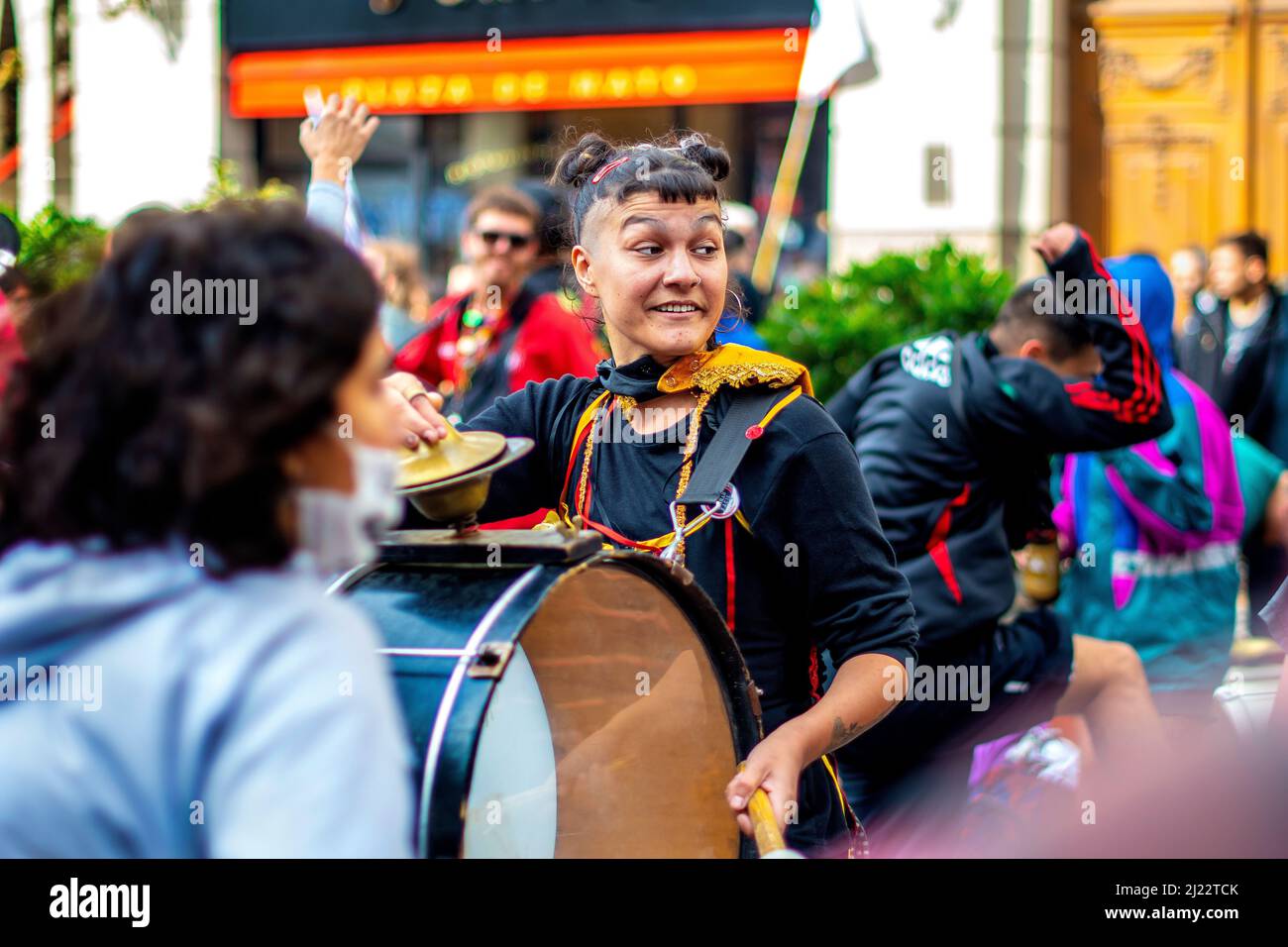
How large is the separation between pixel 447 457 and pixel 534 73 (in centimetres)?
912

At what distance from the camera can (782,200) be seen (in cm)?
934

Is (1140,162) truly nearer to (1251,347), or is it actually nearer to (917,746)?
(1251,347)

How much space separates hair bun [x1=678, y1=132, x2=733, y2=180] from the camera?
98.2 inches

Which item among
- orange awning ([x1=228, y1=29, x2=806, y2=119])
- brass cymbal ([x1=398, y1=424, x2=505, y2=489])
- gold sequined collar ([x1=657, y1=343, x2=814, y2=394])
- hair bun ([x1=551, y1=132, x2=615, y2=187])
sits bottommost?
brass cymbal ([x1=398, y1=424, x2=505, y2=489])

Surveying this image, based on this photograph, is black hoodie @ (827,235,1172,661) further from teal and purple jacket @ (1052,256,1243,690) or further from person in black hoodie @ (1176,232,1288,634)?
person in black hoodie @ (1176,232,1288,634)

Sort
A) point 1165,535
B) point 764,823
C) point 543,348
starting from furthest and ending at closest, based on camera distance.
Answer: point 543,348 → point 1165,535 → point 764,823

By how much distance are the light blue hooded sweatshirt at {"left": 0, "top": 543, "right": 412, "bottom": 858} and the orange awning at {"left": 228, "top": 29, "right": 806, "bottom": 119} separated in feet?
30.1

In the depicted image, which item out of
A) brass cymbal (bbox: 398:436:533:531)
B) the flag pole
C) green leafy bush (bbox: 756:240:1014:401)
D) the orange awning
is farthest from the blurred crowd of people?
the orange awning

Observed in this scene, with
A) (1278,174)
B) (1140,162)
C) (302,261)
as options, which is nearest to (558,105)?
(1140,162)

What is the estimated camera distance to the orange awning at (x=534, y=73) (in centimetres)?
1016

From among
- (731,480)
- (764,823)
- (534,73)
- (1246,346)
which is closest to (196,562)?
(764,823)

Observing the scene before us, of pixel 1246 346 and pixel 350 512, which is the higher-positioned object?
pixel 1246 346

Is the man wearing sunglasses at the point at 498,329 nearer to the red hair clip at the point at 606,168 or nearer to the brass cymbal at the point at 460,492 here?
the red hair clip at the point at 606,168

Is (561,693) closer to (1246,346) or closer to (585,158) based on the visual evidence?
(585,158)
